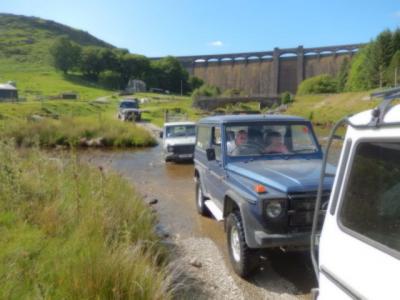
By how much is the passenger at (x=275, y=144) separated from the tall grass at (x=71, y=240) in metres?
2.14

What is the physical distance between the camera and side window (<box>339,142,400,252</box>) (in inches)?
76.2

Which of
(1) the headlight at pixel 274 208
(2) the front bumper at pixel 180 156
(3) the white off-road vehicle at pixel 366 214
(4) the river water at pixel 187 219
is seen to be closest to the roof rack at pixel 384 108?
(3) the white off-road vehicle at pixel 366 214

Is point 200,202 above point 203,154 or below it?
below

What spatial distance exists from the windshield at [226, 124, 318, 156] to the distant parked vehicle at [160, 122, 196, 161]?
33.3 ft

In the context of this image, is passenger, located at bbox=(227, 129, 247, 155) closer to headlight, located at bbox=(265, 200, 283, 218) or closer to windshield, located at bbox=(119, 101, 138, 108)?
headlight, located at bbox=(265, 200, 283, 218)

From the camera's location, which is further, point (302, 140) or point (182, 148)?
point (182, 148)

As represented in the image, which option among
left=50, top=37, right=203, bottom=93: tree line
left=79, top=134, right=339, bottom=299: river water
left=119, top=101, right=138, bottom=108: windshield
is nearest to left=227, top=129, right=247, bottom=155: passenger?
left=79, top=134, right=339, bottom=299: river water

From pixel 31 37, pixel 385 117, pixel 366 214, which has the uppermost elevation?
pixel 31 37

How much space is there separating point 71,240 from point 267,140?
3325 mm

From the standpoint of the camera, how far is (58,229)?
4.60 m

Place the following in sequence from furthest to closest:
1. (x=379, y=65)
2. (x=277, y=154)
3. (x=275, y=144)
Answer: (x=379, y=65)
(x=275, y=144)
(x=277, y=154)

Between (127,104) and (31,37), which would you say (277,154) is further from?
(31,37)

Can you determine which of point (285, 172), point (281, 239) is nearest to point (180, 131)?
point (285, 172)

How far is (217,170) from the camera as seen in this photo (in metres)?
6.33
